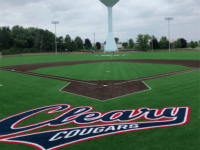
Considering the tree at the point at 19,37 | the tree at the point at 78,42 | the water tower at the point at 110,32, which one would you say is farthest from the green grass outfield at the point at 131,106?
the tree at the point at 78,42

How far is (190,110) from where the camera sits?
952 centimetres

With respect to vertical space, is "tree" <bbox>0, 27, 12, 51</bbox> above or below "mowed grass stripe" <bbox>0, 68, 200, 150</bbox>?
above

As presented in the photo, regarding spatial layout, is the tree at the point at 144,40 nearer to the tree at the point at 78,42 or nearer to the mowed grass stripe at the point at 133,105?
the tree at the point at 78,42

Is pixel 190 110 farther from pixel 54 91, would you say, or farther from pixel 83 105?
pixel 54 91

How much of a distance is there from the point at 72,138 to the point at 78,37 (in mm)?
143401

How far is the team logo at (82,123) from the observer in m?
6.89

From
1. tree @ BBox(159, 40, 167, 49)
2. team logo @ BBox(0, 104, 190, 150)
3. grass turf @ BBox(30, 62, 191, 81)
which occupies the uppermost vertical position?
tree @ BBox(159, 40, 167, 49)

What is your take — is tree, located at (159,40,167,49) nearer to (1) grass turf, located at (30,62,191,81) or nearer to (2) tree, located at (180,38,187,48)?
(2) tree, located at (180,38,187,48)

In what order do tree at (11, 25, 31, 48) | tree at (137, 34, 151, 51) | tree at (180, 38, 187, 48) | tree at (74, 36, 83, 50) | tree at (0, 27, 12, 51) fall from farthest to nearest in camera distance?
tree at (180, 38, 187, 48) → tree at (74, 36, 83, 50) → tree at (137, 34, 151, 51) → tree at (11, 25, 31, 48) → tree at (0, 27, 12, 51)

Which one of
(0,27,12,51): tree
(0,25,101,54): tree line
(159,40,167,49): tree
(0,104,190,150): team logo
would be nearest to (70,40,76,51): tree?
(0,25,101,54): tree line

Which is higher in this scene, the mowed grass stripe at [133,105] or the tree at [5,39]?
the tree at [5,39]

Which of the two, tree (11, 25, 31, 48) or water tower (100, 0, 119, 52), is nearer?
water tower (100, 0, 119, 52)

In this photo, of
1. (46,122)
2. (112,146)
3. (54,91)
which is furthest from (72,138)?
(54,91)

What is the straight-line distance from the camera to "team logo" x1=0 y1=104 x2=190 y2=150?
22.6 ft
